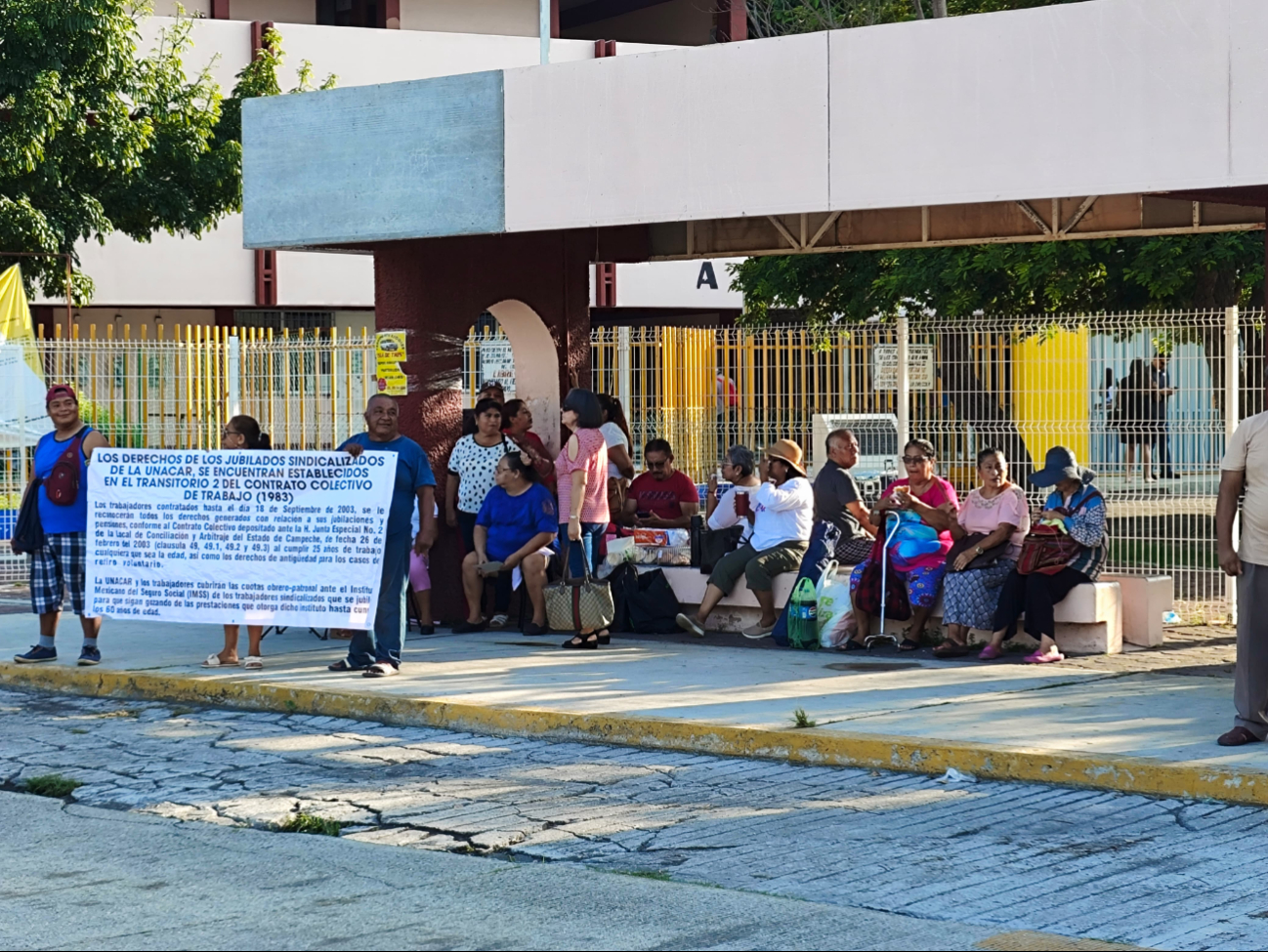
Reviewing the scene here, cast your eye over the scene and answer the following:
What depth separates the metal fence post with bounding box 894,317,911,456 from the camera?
15.8 m

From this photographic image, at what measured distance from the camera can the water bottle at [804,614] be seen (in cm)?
1272

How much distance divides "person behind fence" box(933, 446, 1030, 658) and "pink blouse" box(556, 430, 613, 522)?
99.8 inches

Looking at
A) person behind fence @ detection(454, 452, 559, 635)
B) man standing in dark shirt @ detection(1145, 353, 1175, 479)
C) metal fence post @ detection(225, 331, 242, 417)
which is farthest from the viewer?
metal fence post @ detection(225, 331, 242, 417)

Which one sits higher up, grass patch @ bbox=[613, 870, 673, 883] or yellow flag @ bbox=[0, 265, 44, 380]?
yellow flag @ bbox=[0, 265, 44, 380]

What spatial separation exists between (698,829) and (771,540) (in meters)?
5.79

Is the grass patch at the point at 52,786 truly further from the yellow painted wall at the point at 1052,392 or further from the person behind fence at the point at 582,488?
the yellow painted wall at the point at 1052,392

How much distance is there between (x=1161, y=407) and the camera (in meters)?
13.9

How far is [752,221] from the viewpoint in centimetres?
1517

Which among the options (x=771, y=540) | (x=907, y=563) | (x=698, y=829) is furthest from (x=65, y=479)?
(x=698, y=829)

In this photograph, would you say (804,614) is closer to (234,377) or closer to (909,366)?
(909,366)

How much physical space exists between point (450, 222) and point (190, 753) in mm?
4966

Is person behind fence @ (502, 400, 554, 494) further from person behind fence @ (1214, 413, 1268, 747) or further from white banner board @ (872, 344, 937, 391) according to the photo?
person behind fence @ (1214, 413, 1268, 747)

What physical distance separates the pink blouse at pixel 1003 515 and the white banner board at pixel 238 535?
395 cm

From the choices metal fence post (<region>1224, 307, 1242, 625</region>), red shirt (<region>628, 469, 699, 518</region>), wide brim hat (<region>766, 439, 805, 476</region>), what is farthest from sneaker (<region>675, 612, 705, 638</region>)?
metal fence post (<region>1224, 307, 1242, 625</region>)
